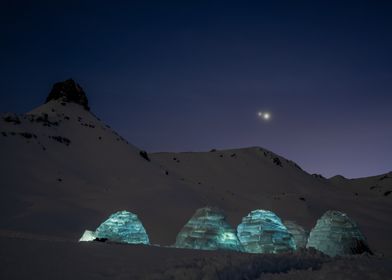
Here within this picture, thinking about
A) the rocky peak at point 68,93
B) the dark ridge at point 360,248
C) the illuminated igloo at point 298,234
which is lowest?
the dark ridge at point 360,248

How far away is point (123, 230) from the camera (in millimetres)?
13281

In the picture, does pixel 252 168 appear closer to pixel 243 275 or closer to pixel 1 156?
pixel 1 156

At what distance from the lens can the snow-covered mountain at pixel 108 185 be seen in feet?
99.1

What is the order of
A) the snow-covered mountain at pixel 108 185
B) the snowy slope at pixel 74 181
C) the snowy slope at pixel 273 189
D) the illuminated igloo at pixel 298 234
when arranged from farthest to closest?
the snowy slope at pixel 273 189, the snow-covered mountain at pixel 108 185, the snowy slope at pixel 74 181, the illuminated igloo at pixel 298 234

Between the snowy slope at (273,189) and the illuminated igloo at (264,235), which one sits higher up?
the snowy slope at (273,189)

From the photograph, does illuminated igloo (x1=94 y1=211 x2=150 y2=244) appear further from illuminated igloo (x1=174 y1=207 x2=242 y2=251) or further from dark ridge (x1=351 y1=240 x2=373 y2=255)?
dark ridge (x1=351 y1=240 x2=373 y2=255)

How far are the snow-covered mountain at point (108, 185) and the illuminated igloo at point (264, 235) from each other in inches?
499

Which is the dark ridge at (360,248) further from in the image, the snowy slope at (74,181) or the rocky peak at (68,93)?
the rocky peak at (68,93)

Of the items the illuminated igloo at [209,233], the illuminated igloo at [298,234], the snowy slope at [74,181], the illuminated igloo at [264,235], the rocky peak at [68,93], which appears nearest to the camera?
the illuminated igloo at [209,233]

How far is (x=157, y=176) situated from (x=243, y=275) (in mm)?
41392

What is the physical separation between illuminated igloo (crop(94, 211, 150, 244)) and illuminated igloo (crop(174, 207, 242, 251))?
64.8 inches

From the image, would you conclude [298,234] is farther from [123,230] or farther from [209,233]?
[123,230]

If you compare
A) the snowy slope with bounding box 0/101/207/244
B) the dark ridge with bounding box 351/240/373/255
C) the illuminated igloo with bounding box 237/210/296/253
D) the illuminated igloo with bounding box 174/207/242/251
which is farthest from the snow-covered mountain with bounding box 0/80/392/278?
the illuminated igloo with bounding box 174/207/242/251

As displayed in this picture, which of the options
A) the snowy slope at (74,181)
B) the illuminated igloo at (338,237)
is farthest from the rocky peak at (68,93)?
the illuminated igloo at (338,237)
